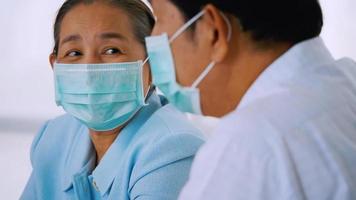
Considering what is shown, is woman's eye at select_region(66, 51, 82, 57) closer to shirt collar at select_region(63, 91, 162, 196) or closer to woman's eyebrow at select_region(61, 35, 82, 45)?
woman's eyebrow at select_region(61, 35, 82, 45)

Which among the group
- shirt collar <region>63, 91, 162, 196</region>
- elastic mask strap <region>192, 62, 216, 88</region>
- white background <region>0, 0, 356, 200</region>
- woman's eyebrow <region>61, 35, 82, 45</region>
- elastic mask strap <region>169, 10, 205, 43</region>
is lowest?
white background <region>0, 0, 356, 200</region>

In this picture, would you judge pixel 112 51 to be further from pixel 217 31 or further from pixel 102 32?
pixel 217 31

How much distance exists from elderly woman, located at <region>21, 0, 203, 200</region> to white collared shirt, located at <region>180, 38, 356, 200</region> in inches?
20.4

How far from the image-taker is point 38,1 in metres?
2.30

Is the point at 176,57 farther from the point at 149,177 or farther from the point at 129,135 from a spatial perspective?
the point at 129,135

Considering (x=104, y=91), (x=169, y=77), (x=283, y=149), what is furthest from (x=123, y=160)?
(x=283, y=149)

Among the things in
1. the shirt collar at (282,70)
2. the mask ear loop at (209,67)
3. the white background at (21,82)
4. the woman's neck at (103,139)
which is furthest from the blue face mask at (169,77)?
the white background at (21,82)

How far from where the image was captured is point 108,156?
4.44ft

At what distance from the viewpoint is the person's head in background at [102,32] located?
133 cm

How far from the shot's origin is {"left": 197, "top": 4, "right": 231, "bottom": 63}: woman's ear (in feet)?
2.47

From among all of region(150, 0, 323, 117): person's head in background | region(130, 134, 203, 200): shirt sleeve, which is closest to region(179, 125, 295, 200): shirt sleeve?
region(150, 0, 323, 117): person's head in background

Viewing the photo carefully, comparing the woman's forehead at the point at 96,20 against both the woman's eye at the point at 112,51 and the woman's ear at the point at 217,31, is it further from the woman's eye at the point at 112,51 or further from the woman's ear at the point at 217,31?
the woman's ear at the point at 217,31

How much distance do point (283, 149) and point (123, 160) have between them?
70 centimetres

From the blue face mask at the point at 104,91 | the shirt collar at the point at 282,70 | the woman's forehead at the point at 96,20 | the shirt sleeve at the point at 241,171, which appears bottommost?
the blue face mask at the point at 104,91
